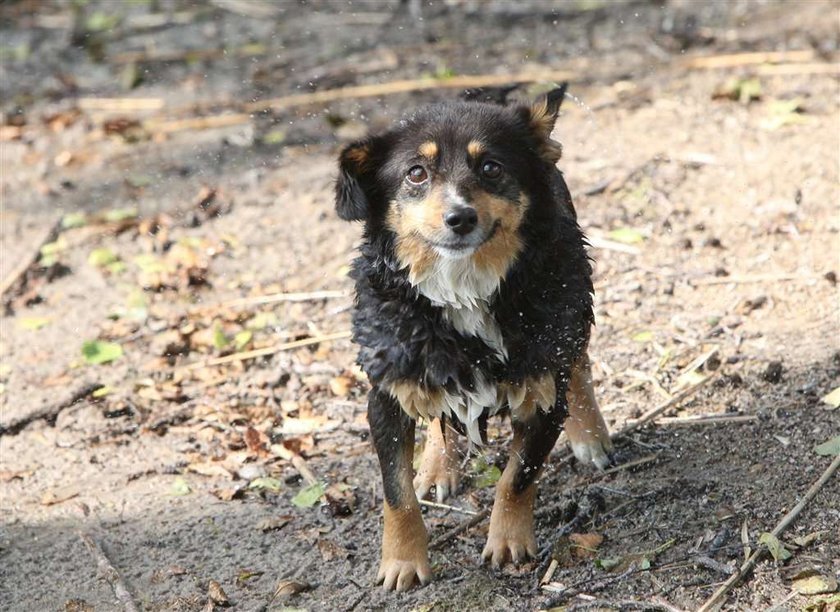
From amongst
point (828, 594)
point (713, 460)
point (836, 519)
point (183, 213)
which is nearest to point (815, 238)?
point (713, 460)

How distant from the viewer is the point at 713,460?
496 centimetres

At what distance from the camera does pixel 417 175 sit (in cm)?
431

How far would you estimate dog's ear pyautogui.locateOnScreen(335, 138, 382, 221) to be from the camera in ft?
14.1

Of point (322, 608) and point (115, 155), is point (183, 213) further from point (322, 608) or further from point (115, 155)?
point (322, 608)

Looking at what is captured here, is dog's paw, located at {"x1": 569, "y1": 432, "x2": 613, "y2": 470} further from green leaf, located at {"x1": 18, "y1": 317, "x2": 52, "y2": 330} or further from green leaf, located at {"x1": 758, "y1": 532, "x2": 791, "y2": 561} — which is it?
green leaf, located at {"x1": 18, "y1": 317, "x2": 52, "y2": 330}

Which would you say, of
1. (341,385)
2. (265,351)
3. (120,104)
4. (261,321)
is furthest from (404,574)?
(120,104)

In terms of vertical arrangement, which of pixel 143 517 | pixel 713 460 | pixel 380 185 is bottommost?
pixel 143 517

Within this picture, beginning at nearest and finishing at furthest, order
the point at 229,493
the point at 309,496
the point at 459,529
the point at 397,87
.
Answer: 1. the point at 459,529
2. the point at 309,496
3. the point at 229,493
4. the point at 397,87

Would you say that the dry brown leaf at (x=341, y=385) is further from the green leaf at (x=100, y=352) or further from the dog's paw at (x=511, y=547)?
the dog's paw at (x=511, y=547)

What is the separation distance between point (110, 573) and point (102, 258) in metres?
3.33

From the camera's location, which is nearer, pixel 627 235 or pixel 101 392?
pixel 101 392

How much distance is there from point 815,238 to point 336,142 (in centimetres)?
370

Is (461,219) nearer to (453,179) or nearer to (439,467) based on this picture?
(453,179)

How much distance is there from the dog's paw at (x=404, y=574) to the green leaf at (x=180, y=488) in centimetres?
129
